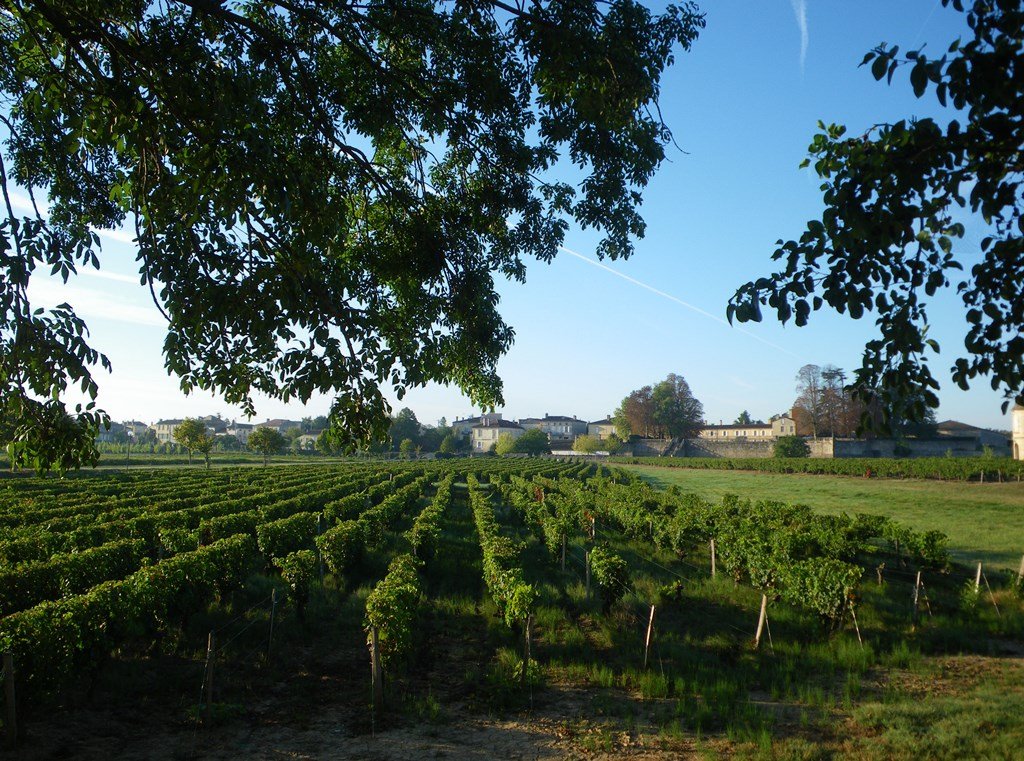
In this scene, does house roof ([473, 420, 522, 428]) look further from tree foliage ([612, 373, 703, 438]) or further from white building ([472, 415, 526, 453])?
tree foliage ([612, 373, 703, 438])

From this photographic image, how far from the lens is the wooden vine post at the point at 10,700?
7.08m

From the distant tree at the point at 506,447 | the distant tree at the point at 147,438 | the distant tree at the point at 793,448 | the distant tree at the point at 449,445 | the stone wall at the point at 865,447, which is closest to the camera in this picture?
the stone wall at the point at 865,447

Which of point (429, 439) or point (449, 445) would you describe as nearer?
point (449, 445)

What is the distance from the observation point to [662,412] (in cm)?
12081

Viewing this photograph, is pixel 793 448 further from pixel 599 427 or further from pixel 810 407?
pixel 599 427

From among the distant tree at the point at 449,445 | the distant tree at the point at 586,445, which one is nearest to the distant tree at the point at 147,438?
the distant tree at the point at 449,445

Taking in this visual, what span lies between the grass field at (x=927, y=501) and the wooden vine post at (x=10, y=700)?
24.0 meters

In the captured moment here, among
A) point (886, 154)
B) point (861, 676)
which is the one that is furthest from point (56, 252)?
point (861, 676)

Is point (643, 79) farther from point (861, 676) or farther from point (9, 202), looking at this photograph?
point (861, 676)

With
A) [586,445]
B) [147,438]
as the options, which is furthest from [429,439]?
[147,438]

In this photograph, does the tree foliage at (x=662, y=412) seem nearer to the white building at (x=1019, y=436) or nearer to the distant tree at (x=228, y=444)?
the white building at (x=1019, y=436)

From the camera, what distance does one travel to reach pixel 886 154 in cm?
375

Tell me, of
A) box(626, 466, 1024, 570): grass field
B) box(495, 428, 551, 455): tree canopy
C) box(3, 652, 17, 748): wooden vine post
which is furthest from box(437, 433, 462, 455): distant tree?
box(3, 652, 17, 748): wooden vine post

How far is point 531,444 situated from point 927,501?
81092 millimetres
